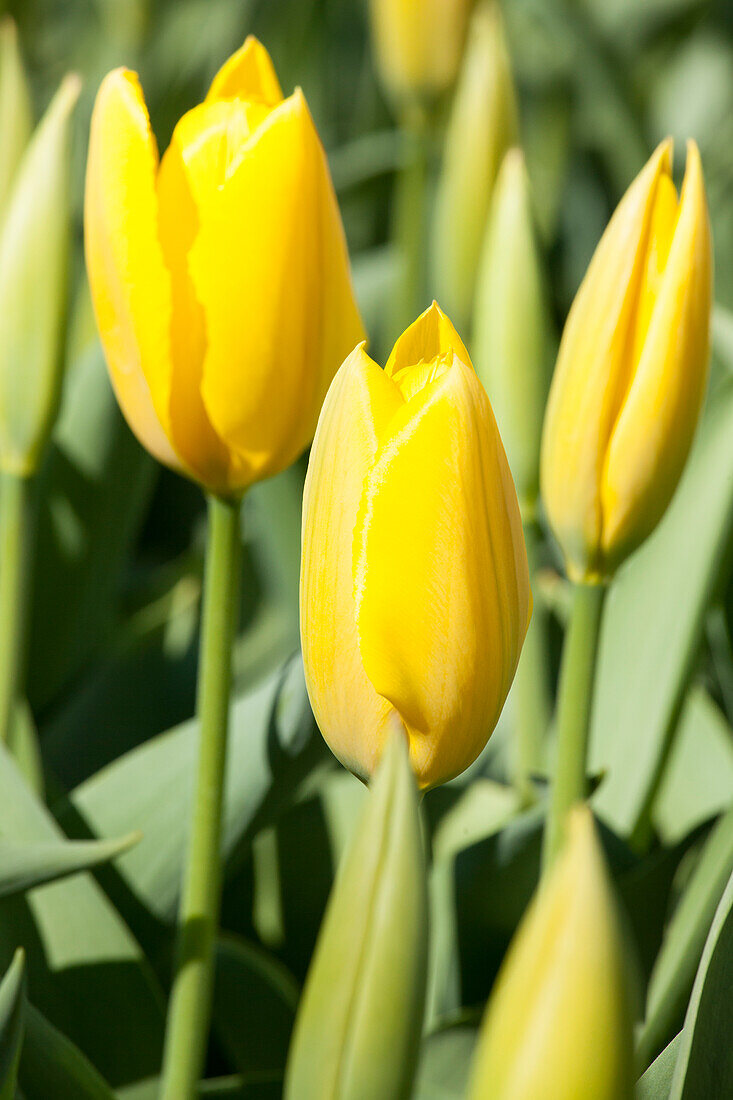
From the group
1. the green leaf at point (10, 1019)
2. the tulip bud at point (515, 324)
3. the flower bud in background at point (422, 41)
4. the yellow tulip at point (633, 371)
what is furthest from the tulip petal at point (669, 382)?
the flower bud in background at point (422, 41)

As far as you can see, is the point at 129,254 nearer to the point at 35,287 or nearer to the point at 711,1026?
the point at 35,287

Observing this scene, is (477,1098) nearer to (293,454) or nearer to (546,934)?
(546,934)

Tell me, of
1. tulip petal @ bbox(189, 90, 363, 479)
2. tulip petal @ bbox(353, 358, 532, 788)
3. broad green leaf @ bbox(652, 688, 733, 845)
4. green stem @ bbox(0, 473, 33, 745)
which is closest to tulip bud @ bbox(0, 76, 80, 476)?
green stem @ bbox(0, 473, 33, 745)

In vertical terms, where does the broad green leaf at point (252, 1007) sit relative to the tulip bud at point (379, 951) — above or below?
below

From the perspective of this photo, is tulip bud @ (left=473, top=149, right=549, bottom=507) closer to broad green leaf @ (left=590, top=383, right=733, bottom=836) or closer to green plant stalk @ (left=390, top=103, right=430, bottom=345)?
broad green leaf @ (left=590, top=383, right=733, bottom=836)

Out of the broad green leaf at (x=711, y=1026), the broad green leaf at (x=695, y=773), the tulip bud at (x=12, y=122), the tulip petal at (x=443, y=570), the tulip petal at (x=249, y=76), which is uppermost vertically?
the tulip bud at (x=12, y=122)

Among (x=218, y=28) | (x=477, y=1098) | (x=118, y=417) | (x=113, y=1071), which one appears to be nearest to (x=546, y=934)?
(x=477, y=1098)

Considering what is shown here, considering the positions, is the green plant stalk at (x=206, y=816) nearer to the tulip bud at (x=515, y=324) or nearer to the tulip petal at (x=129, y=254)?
the tulip petal at (x=129, y=254)
